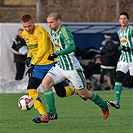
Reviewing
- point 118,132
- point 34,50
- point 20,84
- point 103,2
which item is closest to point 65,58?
point 34,50

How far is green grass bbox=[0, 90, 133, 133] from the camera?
1044 centimetres

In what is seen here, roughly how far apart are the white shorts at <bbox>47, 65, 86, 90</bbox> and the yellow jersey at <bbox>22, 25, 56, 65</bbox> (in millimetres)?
351

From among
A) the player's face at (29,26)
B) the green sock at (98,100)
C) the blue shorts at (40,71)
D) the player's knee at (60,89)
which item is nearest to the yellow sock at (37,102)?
the blue shorts at (40,71)

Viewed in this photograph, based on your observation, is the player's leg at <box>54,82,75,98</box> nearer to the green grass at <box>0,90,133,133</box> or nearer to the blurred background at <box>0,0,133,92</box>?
the green grass at <box>0,90,133,133</box>

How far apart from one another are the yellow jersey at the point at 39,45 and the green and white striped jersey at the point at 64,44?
324mm

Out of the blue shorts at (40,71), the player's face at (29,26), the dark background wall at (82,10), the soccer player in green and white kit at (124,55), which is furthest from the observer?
the dark background wall at (82,10)

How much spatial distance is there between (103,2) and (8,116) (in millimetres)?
15860

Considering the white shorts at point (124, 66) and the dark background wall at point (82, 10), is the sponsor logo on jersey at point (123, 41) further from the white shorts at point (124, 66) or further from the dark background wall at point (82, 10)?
the dark background wall at point (82, 10)

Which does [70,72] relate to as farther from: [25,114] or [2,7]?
[2,7]

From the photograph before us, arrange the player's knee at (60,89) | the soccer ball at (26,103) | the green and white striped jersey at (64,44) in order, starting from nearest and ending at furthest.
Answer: the green and white striped jersey at (64,44), the soccer ball at (26,103), the player's knee at (60,89)

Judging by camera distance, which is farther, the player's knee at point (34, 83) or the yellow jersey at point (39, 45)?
the player's knee at point (34, 83)

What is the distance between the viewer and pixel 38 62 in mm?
11562

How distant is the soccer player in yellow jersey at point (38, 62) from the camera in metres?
11.4

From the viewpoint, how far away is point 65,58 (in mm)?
11258
